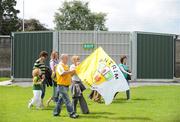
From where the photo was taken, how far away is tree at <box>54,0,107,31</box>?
8306 centimetres

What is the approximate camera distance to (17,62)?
107 ft

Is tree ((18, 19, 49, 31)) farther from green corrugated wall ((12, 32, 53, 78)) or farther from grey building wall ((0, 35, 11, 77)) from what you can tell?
green corrugated wall ((12, 32, 53, 78))

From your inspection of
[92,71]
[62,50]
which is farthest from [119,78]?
[62,50]

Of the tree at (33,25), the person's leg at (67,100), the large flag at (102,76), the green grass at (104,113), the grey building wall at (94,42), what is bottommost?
the green grass at (104,113)

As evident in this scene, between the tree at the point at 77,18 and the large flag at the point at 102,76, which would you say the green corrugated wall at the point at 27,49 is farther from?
the tree at the point at 77,18

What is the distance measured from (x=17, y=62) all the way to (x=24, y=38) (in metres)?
1.58

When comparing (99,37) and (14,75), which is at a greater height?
(99,37)

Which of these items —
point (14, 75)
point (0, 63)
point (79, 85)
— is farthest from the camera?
point (0, 63)

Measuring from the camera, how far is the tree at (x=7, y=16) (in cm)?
8000

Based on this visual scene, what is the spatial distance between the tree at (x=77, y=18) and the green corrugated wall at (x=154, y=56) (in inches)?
1928

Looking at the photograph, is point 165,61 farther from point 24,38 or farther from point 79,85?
point 79,85

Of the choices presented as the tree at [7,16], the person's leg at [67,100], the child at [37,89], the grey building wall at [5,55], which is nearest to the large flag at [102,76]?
the person's leg at [67,100]

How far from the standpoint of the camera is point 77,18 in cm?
8538

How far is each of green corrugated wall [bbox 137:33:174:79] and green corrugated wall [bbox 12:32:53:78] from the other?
5.80 meters
